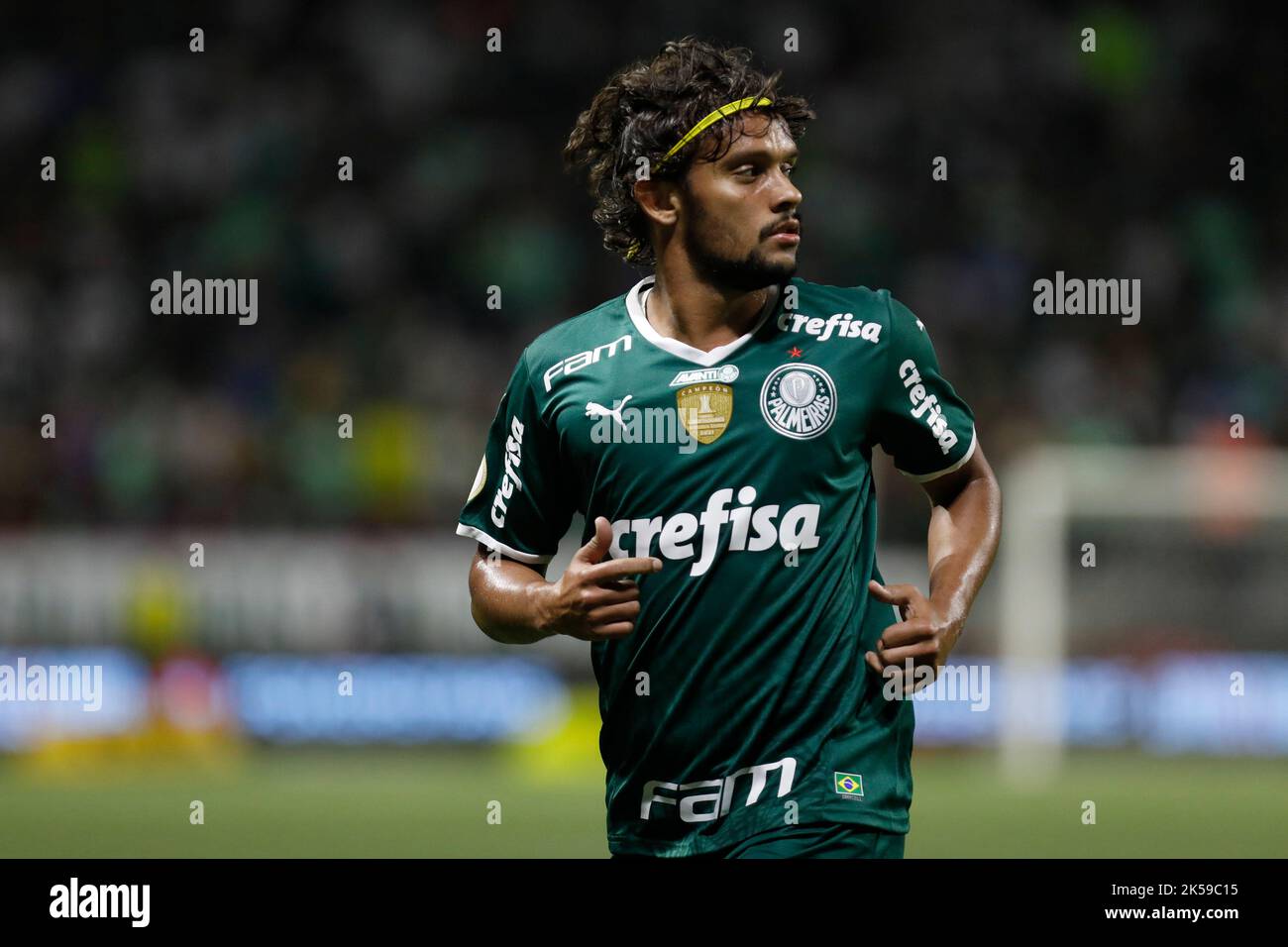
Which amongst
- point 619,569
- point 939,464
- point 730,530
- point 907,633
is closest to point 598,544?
point 619,569

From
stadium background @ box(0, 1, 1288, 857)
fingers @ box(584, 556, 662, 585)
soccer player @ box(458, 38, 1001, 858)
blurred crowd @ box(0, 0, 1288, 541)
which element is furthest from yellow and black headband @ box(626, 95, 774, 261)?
Result: blurred crowd @ box(0, 0, 1288, 541)

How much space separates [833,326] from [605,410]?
2.07 ft

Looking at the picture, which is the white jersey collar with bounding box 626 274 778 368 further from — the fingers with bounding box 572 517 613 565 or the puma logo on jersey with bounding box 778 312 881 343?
the fingers with bounding box 572 517 613 565

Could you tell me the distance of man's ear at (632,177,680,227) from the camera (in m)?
4.96

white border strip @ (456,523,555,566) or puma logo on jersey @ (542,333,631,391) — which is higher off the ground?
puma logo on jersey @ (542,333,631,391)

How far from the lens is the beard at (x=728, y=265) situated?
184 inches

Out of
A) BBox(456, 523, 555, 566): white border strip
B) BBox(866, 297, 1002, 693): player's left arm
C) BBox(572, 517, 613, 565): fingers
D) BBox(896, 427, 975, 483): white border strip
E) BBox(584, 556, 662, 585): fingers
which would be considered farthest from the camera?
BBox(456, 523, 555, 566): white border strip

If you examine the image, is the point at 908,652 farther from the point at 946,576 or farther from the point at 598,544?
the point at 598,544

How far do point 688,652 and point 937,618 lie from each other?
0.63 meters

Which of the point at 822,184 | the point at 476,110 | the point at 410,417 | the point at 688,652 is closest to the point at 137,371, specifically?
the point at 410,417

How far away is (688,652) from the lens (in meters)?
4.55

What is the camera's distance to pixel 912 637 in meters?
4.32

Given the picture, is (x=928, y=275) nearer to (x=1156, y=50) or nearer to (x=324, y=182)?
(x=1156, y=50)

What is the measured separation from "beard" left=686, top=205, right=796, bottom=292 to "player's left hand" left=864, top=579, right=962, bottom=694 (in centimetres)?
85
